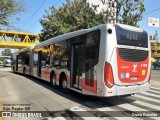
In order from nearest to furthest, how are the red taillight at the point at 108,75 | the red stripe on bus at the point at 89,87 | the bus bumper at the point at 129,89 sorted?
the red taillight at the point at 108,75, the bus bumper at the point at 129,89, the red stripe on bus at the point at 89,87

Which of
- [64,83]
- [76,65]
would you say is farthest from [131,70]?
[64,83]

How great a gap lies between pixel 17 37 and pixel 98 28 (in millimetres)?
58484

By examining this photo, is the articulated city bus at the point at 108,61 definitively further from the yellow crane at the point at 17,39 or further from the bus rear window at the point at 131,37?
the yellow crane at the point at 17,39

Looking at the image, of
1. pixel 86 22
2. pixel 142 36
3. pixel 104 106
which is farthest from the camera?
pixel 86 22

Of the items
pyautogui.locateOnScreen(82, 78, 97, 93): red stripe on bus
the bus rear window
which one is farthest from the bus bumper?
the bus rear window

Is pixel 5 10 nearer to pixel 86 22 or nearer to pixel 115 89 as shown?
pixel 86 22

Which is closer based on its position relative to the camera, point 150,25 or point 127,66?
point 127,66

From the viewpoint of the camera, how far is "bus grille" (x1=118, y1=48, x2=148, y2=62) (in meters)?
8.69

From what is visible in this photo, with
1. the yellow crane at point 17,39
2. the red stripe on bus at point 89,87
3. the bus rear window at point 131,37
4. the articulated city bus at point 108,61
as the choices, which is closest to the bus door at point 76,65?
the articulated city bus at point 108,61

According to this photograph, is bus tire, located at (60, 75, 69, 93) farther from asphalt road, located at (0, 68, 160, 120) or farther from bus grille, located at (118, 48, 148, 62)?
bus grille, located at (118, 48, 148, 62)

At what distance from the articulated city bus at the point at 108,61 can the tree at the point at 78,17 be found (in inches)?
431

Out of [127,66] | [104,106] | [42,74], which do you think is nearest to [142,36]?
[127,66]

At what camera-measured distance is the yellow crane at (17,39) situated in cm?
5956

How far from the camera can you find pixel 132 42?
9.12 meters
